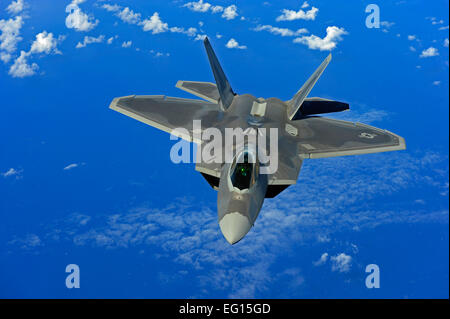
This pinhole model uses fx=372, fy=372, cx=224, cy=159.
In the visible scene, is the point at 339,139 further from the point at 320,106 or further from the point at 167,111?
the point at 167,111

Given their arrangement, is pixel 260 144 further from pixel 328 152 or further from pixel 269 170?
pixel 328 152

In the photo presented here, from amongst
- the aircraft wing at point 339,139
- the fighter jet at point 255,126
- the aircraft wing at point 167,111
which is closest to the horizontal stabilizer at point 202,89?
the fighter jet at point 255,126

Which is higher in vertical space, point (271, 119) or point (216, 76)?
point (216, 76)

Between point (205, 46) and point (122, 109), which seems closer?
point (205, 46)

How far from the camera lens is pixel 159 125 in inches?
794

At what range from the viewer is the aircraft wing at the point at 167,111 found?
20369 mm

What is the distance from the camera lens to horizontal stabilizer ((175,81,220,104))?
22.8m

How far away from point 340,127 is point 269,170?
6816 mm

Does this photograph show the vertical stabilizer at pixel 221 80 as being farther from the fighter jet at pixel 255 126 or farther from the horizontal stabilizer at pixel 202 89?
the horizontal stabilizer at pixel 202 89

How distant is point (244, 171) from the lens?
1515 cm

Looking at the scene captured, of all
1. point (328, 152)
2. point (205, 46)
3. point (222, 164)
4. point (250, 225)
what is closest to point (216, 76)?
point (205, 46)

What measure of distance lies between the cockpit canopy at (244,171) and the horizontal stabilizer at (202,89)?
316 inches

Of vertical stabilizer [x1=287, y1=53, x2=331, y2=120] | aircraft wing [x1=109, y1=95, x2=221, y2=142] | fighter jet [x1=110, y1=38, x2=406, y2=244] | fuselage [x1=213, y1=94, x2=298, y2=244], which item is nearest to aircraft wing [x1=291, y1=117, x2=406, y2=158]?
fighter jet [x1=110, y1=38, x2=406, y2=244]

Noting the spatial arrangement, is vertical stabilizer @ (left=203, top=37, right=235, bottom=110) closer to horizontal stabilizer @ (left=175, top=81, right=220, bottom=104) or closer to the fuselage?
horizontal stabilizer @ (left=175, top=81, right=220, bottom=104)
